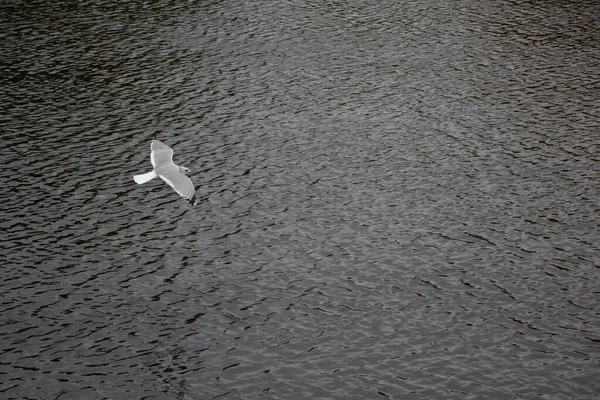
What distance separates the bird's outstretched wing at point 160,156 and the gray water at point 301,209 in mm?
5059

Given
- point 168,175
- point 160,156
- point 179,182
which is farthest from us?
point 160,156

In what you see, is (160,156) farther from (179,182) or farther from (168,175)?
(179,182)

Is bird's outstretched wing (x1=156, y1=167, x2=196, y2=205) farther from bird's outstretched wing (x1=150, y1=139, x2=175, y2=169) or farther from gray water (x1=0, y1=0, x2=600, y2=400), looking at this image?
gray water (x1=0, y1=0, x2=600, y2=400)

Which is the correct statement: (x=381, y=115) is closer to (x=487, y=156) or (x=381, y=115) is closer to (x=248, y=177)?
A: (x=487, y=156)

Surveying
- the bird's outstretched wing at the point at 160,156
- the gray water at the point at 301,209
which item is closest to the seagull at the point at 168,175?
the bird's outstretched wing at the point at 160,156

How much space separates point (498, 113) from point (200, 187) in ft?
64.7

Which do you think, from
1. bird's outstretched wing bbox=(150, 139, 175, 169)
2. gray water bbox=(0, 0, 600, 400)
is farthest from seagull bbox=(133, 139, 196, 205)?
gray water bbox=(0, 0, 600, 400)

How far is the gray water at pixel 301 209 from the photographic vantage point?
1120 inches

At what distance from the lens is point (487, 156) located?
44.1 m

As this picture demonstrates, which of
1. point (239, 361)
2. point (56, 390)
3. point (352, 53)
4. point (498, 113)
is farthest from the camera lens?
point (352, 53)

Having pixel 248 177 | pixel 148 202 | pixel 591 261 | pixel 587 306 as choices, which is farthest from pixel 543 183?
pixel 148 202

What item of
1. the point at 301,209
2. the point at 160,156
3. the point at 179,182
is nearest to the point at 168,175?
the point at 179,182

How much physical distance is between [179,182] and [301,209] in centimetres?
995

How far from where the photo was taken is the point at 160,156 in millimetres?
31922
